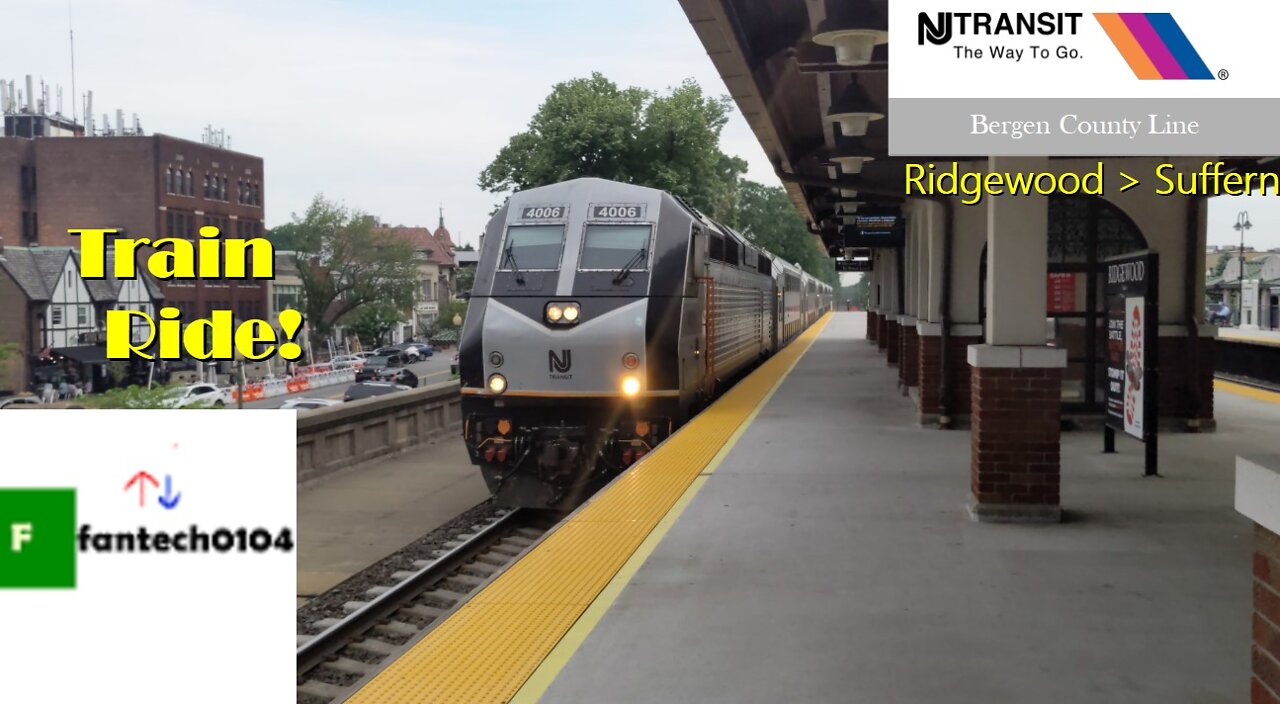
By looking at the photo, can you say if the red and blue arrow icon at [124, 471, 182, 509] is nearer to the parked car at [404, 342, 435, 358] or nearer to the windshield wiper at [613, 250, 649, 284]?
the windshield wiper at [613, 250, 649, 284]

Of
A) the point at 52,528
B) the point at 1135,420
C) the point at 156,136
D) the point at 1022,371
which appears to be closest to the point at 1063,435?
the point at 1135,420

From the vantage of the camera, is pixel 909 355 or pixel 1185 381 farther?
pixel 909 355

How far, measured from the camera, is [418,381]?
148 ft

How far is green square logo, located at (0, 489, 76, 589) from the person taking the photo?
375 centimetres

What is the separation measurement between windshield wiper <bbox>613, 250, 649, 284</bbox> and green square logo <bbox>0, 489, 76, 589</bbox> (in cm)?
849

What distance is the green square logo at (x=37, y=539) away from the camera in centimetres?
375

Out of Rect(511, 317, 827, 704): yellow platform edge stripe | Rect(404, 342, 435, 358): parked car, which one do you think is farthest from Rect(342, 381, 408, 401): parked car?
Rect(404, 342, 435, 358): parked car

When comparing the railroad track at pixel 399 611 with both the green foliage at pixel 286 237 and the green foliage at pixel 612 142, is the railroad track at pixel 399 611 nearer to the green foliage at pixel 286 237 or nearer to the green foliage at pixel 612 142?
the green foliage at pixel 612 142

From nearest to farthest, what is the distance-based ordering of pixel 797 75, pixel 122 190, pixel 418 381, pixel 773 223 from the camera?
1. pixel 797 75
2. pixel 418 381
3. pixel 122 190
4. pixel 773 223

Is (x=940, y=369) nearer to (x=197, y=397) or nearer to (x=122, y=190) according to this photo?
(x=197, y=397)

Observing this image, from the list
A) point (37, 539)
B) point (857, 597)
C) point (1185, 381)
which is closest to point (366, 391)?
point (1185, 381)

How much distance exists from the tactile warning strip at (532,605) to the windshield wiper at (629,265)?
7.45ft

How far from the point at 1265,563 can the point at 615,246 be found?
9.60 m

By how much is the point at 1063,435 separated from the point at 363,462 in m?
11.4
